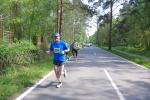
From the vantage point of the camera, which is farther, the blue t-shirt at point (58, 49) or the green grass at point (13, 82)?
the blue t-shirt at point (58, 49)

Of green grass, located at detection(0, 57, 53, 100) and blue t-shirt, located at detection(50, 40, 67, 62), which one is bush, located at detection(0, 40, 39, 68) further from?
blue t-shirt, located at detection(50, 40, 67, 62)

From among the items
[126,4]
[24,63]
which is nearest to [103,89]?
[24,63]

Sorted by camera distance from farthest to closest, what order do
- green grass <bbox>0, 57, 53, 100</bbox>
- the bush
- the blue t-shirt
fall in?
the bush < the blue t-shirt < green grass <bbox>0, 57, 53, 100</bbox>

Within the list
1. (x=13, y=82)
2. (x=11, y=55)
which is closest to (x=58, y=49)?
(x=13, y=82)

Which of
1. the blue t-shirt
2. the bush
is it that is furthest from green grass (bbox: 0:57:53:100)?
the blue t-shirt

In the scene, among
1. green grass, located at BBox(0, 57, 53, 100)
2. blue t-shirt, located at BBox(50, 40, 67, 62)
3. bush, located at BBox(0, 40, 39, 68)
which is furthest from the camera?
bush, located at BBox(0, 40, 39, 68)

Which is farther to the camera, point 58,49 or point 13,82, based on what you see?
point 58,49

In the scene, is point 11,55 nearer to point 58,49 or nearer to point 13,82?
point 13,82

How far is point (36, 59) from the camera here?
27.9m

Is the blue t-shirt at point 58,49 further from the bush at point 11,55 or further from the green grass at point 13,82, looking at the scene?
the bush at point 11,55

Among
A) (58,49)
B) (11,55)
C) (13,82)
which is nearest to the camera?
(13,82)

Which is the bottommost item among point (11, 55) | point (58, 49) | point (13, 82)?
point (13, 82)

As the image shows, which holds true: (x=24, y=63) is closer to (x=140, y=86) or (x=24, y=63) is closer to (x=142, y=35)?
(x=140, y=86)

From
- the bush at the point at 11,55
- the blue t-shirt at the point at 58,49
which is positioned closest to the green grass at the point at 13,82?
the bush at the point at 11,55
